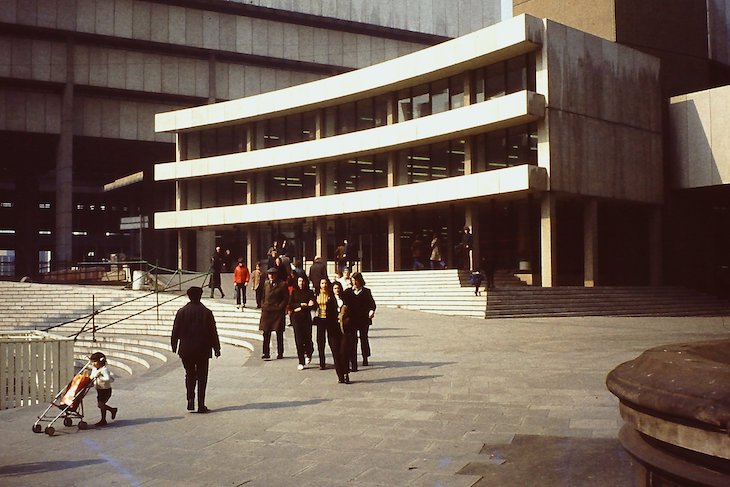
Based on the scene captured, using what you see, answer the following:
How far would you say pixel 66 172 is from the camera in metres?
49.2

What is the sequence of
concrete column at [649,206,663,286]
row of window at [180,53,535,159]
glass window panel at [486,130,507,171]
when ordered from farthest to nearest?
1. concrete column at [649,206,663,286]
2. glass window panel at [486,130,507,171]
3. row of window at [180,53,535,159]

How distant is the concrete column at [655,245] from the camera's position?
36.0 m

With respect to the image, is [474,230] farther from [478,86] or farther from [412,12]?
[412,12]

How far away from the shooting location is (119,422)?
365 inches

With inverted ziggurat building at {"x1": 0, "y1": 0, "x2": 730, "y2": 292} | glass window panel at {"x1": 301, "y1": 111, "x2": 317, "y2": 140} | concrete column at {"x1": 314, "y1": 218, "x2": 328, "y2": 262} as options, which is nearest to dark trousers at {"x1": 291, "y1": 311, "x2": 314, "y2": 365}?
inverted ziggurat building at {"x1": 0, "y1": 0, "x2": 730, "y2": 292}

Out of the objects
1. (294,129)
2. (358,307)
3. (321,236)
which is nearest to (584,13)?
(294,129)

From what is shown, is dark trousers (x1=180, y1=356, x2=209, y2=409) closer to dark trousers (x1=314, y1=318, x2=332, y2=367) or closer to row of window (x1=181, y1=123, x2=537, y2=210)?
dark trousers (x1=314, y1=318, x2=332, y2=367)

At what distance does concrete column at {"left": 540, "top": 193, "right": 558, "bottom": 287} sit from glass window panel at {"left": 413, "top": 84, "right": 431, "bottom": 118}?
28.5 ft

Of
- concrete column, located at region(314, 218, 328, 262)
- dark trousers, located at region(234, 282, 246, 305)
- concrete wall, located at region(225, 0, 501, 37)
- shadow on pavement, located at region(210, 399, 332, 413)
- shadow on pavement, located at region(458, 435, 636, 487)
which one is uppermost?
concrete wall, located at region(225, 0, 501, 37)

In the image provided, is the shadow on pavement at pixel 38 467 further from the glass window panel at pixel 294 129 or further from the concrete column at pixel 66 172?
the concrete column at pixel 66 172

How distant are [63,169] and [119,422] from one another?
4420cm

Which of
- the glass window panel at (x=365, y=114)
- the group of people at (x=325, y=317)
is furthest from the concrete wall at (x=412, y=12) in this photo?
the group of people at (x=325, y=317)

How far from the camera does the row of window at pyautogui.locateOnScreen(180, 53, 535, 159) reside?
33.2m

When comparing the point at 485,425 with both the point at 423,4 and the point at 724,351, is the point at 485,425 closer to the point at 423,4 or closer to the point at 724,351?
the point at 724,351
